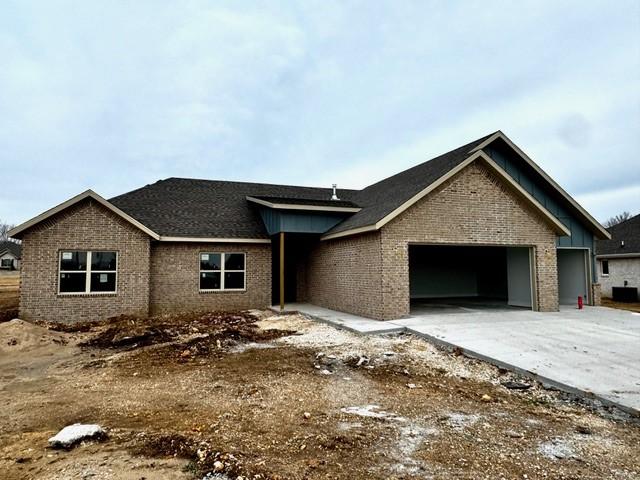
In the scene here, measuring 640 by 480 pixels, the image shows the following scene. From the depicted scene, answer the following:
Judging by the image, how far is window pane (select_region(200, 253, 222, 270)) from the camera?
15.6 m

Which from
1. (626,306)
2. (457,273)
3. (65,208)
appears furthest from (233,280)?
(626,306)

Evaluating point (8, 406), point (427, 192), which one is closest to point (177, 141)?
point (427, 192)

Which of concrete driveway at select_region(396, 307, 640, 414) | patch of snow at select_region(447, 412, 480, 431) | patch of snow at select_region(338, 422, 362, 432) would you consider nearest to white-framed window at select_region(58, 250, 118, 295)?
concrete driveway at select_region(396, 307, 640, 414)

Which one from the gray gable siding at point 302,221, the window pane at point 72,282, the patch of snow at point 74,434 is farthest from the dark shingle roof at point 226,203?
the patch of snow at point 74,434

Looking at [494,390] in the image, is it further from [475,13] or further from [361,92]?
[361,92]

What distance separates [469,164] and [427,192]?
198 cm

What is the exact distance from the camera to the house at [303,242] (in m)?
12.7

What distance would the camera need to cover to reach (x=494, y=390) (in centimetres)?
640

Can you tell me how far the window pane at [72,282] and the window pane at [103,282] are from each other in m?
0.28

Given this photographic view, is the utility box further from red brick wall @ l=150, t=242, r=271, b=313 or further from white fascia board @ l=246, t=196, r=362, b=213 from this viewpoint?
red brick wall @ l=150, t=242, r=271, b=313

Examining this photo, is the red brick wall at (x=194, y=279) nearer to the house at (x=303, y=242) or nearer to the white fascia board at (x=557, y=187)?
the house at (x=303, y=242)

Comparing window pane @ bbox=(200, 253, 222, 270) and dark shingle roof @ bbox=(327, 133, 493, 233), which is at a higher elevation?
dark shingle roof @ bbox=(327, 133, 493, 233)

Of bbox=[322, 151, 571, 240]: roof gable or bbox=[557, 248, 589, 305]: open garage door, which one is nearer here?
bbox=[322, 151, 571, 240]: roof gable

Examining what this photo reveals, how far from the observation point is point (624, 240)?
26312mm
